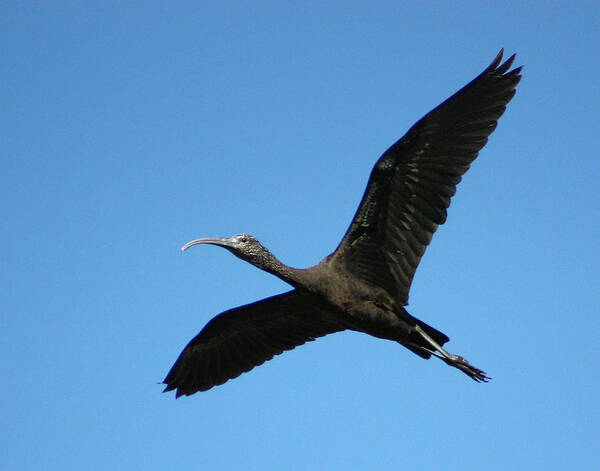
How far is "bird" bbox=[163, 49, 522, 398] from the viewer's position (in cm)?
Result: 1023

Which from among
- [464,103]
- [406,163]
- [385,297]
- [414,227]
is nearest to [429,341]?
[385,297]

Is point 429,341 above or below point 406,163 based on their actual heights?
below

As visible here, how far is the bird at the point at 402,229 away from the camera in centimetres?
1023

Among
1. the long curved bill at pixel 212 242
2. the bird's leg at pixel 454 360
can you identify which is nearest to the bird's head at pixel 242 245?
the long curved bill at pixel 212 242

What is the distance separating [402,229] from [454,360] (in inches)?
65.6

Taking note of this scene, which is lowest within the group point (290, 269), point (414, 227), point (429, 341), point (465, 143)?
point (429, 341)

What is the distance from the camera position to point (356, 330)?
10.7 m

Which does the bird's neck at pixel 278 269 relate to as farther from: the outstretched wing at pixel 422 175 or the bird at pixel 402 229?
the outstretched wing at pixel 422 175

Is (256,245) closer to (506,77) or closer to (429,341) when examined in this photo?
(429,341)

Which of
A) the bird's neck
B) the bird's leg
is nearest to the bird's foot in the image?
the bird's leg

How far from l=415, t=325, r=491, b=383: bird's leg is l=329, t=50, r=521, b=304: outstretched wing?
2.73 feet

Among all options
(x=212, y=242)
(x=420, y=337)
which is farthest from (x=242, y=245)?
(x=420, y=337)

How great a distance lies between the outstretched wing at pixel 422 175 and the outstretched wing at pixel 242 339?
1.43 metres

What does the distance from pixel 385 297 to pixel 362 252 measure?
597 millimetres
